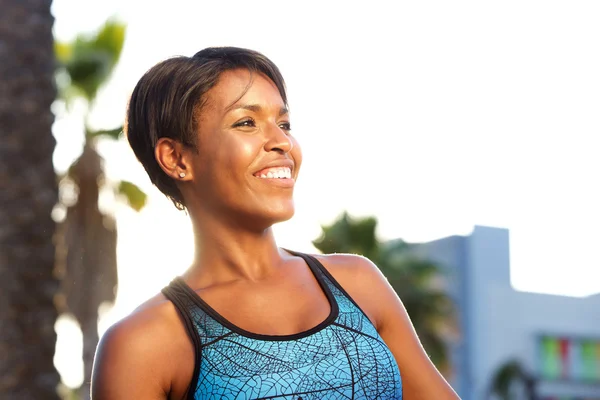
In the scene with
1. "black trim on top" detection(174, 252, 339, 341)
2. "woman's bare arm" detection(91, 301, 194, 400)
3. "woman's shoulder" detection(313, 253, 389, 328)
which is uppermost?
"woman's shoulder" detection(313, 253, 389, 328)

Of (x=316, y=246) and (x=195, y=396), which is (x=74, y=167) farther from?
(x=195, y=396)

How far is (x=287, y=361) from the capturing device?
104 inches

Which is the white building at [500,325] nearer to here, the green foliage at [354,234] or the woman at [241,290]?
the green foliage at [354,234]

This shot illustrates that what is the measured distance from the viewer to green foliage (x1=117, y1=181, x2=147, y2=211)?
2083 cm

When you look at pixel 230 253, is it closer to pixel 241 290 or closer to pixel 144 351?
pixel 241 290

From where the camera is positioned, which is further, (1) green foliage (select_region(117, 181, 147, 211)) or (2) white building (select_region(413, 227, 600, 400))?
(2) white building (select_region(413, 227, 600, 400))

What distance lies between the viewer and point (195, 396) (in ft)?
8.65

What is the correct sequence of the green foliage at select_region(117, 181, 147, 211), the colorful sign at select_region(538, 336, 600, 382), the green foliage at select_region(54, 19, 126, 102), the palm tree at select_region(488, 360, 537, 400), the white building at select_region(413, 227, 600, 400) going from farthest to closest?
1. the colorful sign at select_region(538, 336, 600, 382)
2. the white building at select_region(413, 227, 600, 400)
3. the palm tree at select_region(488, 360, 537, 400)
4. the green foliage at select_region(117, 181, 147, 211)
5. the green foliage at select_region(54, 19, 126, 102)

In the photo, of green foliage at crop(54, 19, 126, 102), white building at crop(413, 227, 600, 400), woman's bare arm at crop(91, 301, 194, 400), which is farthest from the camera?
white building at crop(413, 227, 600, 400)

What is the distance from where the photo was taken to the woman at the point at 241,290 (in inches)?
104

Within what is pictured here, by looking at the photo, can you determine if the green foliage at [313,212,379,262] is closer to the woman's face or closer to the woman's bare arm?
the woman's face

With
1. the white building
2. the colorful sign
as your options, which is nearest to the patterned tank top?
the white building

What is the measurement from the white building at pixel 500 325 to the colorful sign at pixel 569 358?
0.17ft

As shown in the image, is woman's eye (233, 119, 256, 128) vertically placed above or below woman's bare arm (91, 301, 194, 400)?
above
